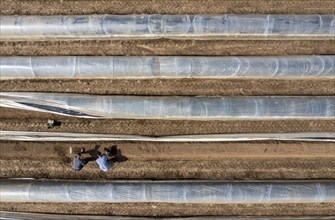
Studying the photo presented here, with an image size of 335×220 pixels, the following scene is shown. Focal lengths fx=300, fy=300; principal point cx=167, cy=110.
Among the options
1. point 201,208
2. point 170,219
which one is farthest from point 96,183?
point 201,208

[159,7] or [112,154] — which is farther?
[112,154]

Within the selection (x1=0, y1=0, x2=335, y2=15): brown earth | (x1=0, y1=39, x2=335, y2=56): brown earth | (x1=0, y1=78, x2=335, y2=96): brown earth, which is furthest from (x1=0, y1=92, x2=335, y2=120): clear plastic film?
(x1=0, y1=0, x2=335, y2=15): brown earth

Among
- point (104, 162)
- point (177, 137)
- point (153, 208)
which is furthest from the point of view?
point (153, 208)

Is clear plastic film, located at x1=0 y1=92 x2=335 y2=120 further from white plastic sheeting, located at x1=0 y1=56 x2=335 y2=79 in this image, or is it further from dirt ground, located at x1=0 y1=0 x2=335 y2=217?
white plastic sheeting, located at x1=0 y1=56 x2=335 y2=79

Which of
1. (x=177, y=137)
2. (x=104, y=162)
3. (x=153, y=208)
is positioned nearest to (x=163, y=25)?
(x=177, y=137)

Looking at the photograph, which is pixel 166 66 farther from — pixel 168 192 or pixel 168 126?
pixel 168 192

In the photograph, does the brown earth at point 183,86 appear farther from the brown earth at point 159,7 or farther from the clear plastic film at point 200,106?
the brown earth at point 159,7
